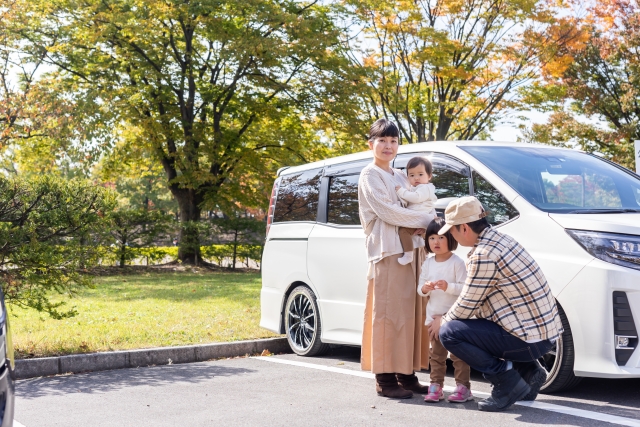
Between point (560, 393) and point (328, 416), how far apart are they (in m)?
1.79

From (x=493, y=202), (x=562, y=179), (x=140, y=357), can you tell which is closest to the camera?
(x=493, y=202)

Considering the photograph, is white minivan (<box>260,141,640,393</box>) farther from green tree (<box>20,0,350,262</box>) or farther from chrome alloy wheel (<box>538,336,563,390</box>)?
green tree (<box>20,0,350,262</box>)

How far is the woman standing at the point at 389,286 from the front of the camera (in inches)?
214

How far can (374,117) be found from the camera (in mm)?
23500

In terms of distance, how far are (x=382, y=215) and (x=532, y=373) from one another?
1515 millimetres

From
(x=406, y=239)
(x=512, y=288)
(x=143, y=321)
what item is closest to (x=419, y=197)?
(x=406, y=239)

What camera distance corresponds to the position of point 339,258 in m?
7.09

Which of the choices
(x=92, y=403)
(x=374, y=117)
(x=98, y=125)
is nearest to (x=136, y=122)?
(x=98, y=125)

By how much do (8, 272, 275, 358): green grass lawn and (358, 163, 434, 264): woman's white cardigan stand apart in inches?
120

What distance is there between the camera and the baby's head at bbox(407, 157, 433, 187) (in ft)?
18.1

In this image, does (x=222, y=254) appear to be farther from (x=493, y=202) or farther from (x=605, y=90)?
(x=493, y=202)

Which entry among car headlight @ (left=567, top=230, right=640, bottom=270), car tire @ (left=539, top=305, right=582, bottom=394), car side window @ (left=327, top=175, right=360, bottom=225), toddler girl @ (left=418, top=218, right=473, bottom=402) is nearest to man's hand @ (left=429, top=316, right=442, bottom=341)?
toddler girl @ (left=418, top=218, right=473, bottom=402)

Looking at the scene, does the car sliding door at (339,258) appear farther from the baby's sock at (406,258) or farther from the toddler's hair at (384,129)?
the toddler's hair at (384,129)

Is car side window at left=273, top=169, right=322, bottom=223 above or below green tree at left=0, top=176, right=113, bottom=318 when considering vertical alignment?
above
